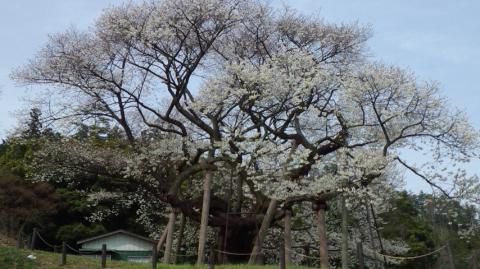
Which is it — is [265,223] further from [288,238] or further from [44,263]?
[44,263]

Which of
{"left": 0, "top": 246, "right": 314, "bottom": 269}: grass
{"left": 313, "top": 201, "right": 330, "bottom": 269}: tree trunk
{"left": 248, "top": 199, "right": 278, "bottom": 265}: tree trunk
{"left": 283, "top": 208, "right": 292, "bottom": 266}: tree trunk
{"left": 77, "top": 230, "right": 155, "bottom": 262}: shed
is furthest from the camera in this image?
{"left": 77, "top": 230, "right": 155, "bottom": 262}: shed

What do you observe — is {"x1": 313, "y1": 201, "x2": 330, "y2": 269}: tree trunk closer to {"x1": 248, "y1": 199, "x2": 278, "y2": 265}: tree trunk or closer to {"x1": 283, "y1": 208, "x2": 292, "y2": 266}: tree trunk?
{"x1": 283, "y1": 208, "x2": 292, "y2": 266}: tree trunk

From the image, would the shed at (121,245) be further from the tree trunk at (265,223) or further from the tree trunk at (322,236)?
the tree trunk at (322,236)

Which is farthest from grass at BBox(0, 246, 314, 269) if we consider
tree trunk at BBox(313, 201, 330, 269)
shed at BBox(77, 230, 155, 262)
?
shed at BBox(77, 230, 155, 262)

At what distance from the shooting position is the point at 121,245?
2639cm

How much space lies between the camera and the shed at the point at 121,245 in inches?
1021

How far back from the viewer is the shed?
25922 millimetres

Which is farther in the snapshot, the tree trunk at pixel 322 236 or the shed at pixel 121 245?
the shed at pixel 121 245

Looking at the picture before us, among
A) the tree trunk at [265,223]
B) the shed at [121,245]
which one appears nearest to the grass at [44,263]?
the tree trunk at [265,223]

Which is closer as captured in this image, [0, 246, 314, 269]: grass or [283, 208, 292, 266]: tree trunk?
[0, 246, 314, 269]: grass

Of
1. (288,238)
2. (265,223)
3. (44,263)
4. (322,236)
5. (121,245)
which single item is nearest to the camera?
(44,263)

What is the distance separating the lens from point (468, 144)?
17.4m

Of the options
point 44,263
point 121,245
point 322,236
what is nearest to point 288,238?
point 322,236

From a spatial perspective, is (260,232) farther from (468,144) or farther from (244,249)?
(468,144)
